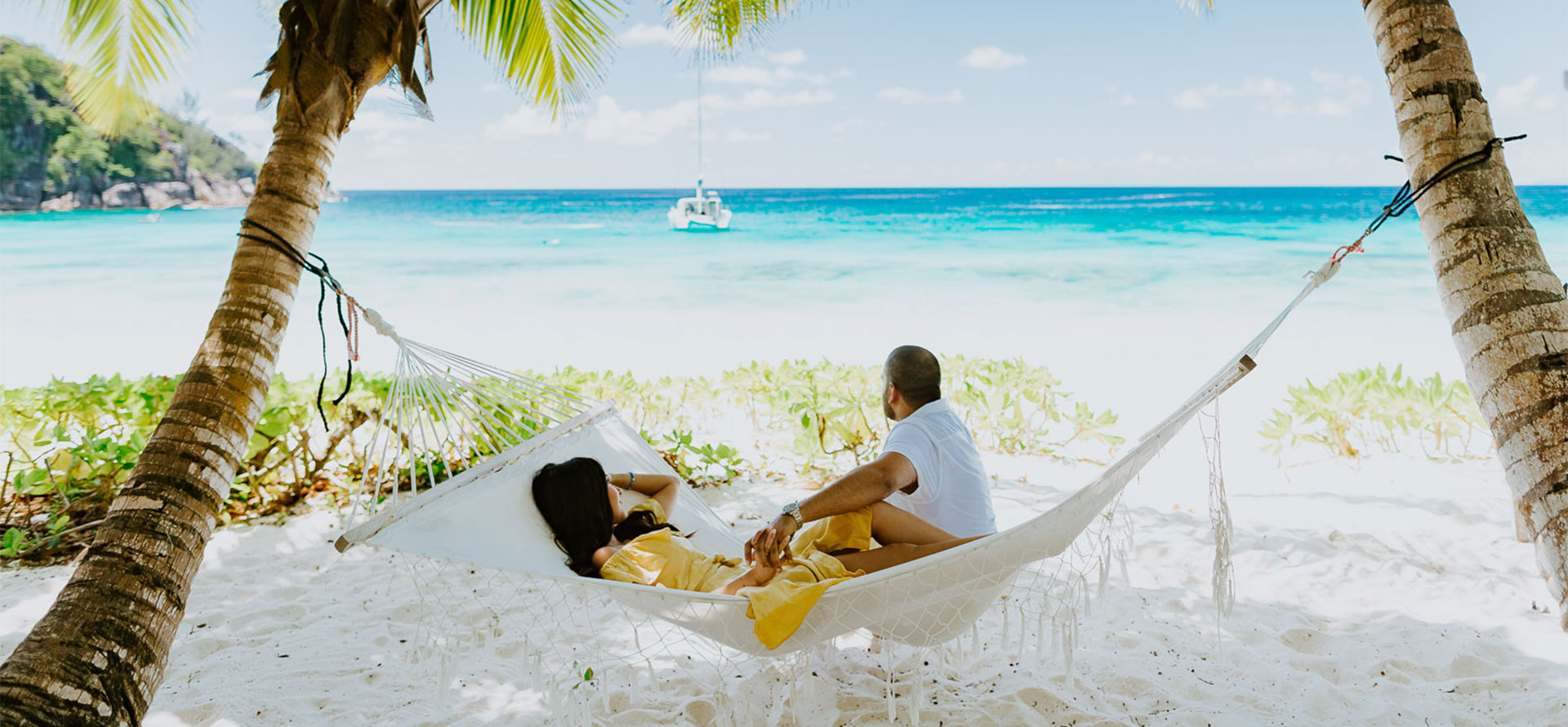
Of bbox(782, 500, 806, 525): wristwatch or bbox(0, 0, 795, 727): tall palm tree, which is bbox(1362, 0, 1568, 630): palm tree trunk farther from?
bbox(0, 0, 795, 727): tall palm tree

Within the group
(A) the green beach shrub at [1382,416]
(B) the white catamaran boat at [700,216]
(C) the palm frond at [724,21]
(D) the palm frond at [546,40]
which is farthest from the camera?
(B) the white catamaran boat at [700,216]

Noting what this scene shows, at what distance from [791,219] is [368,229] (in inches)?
386

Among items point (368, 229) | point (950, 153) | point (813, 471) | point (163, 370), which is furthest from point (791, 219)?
point (813, 471)

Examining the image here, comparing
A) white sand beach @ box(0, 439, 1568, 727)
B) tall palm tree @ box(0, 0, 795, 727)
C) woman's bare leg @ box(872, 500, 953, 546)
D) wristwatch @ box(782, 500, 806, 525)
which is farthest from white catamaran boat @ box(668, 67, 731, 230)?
wristwatch @ box(782, 500, 806, 525)

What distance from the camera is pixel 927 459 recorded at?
1699 millimetres

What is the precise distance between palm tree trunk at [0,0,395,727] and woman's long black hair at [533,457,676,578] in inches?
22.5

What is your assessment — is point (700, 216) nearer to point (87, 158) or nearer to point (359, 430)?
point (87, 158)

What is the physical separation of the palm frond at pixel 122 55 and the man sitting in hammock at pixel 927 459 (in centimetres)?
220

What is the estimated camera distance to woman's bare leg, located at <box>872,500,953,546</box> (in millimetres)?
1692

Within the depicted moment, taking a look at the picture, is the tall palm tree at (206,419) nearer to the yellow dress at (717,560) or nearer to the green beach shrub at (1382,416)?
the yellow dress at (717,560)

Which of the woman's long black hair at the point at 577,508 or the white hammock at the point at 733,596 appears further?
the woman's long black hair at the point at 577,508

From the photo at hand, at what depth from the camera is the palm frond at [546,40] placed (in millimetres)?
2580

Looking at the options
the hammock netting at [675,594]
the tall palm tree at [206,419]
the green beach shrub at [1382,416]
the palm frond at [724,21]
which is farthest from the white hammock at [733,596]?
the green beach shrub at [1382,416]

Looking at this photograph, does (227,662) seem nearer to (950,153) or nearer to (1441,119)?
(1441,119)
